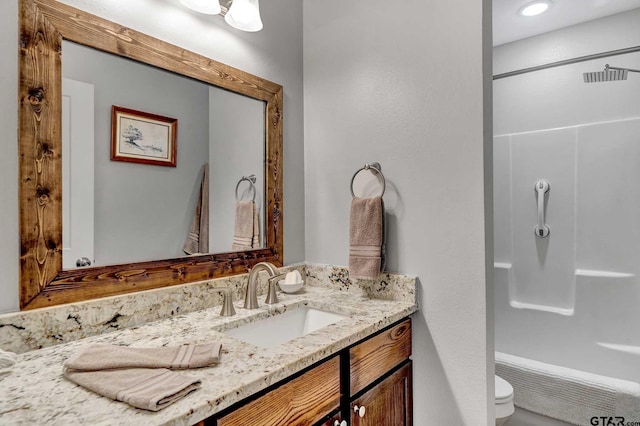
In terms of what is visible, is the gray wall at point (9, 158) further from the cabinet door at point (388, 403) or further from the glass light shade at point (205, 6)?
the cabinet door at point (388, 403)

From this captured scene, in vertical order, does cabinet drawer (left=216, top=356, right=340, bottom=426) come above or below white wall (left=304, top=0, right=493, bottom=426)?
below

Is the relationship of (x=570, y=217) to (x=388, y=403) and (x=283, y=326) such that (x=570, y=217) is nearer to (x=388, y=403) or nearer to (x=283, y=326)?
(x=388, y=403)

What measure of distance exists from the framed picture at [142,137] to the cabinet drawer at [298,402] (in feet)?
2.94

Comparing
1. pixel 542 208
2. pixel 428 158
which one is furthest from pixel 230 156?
pixel 542 208

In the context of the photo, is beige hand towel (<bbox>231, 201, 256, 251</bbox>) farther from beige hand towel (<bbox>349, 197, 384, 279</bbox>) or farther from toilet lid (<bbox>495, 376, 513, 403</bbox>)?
toilet lid (<bbox>495, 376, 513, 403</bbox>)

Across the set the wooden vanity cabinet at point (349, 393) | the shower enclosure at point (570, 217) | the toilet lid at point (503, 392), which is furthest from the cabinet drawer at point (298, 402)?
the shower enclosure at point (570, 217)

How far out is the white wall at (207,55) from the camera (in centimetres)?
94

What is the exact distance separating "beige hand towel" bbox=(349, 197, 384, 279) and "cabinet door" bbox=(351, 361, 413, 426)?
0.41m

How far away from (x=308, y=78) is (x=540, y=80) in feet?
6.05

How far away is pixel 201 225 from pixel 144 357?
64 cm

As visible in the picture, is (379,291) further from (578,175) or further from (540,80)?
(540,80)

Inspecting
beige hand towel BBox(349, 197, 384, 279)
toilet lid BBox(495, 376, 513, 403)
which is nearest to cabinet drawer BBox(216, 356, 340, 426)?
beige hand towel BBox(349, 197, 384, 279)

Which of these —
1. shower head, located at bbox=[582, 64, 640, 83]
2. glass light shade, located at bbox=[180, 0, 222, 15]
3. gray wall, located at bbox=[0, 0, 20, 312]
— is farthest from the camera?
shower head, located at bbox=[582, 64, 640, 83]

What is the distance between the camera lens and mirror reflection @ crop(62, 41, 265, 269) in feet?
3.57
